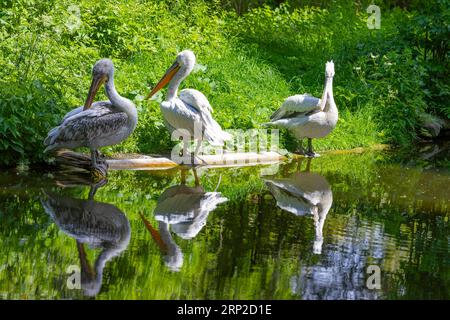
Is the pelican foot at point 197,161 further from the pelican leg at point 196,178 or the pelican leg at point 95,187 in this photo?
the pelican leg at point 95,187

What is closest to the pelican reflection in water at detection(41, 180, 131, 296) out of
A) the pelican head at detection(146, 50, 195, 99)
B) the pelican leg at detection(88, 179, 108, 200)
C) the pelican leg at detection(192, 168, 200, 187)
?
the pelican leg at detection(88, 179, 108, 200)

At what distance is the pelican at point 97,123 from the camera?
927 centimetres

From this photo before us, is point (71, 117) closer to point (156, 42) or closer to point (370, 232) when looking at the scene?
point (370, 232)

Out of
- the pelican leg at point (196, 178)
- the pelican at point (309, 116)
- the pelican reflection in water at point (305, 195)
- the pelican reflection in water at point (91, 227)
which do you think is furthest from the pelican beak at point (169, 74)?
the pelican reflection in water at point (91, 227)

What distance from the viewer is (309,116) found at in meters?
11.3

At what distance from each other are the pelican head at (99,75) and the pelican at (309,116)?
2.70m

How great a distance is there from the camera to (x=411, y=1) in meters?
22.4

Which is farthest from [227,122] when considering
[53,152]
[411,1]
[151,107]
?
[411,1]

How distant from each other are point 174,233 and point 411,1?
1651 centimetres

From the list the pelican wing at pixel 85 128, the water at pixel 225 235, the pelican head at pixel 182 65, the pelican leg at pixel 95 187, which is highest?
the pelican head at pixel 182 65

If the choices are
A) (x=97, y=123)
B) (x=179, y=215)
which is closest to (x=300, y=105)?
(x=97, y=123)

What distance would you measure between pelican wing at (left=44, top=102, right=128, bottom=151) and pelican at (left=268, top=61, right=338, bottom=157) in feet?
8.85

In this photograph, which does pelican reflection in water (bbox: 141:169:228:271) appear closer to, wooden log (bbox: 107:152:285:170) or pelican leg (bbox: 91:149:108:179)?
wooden log (bbox: 107:152:285:170)

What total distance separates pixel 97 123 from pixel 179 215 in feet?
6.03
